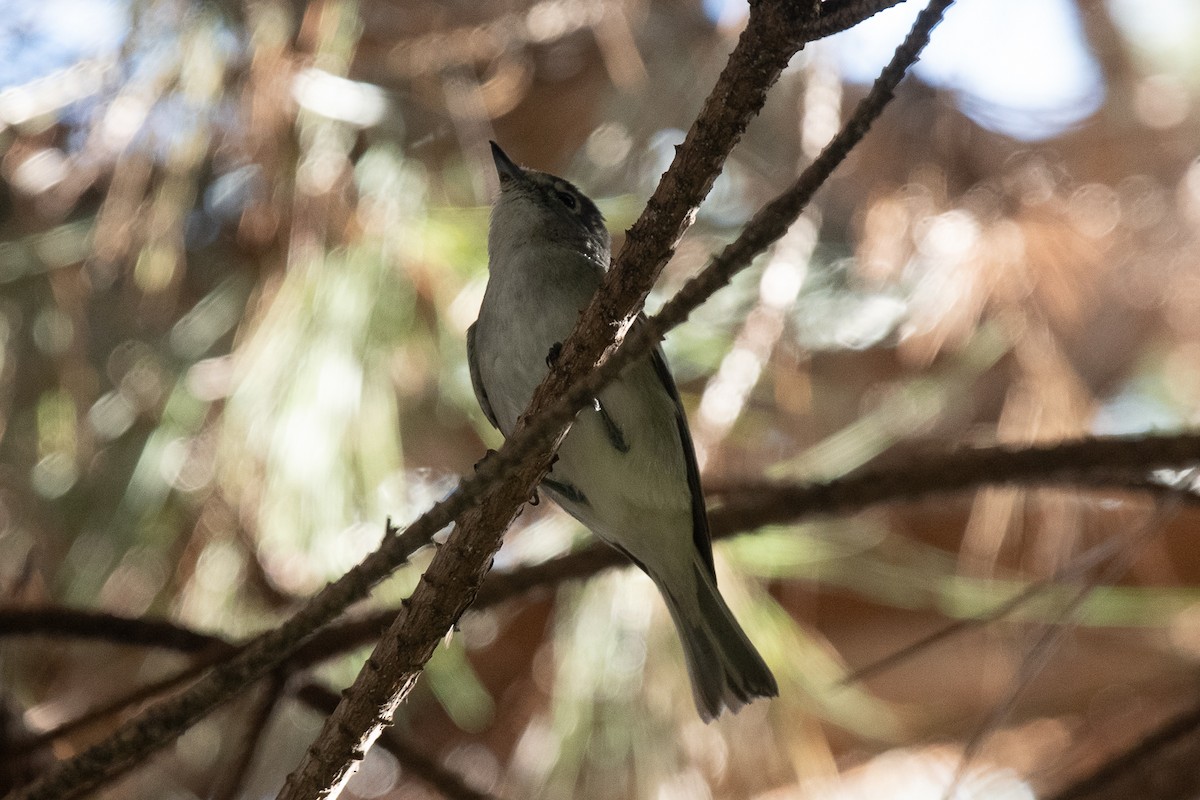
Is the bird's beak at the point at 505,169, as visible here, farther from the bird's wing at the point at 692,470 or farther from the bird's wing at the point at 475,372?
the bird's wing at the point at 692,470

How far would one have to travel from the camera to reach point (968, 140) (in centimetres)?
445

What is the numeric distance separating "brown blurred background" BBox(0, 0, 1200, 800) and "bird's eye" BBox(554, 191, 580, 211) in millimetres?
398

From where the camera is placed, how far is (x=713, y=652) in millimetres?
2949

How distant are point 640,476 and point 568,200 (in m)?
0.89

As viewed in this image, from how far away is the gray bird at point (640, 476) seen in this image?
2875mm

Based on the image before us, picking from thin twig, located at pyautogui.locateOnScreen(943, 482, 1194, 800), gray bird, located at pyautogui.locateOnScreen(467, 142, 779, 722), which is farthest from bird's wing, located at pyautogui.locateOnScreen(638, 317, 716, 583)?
thin twig, located at pyautogui.locateOnScreen(943, 482, 1194, 800)

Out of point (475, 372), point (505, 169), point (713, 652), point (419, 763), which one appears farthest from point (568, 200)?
point (419, 763)

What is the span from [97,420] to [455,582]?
8.99 ft

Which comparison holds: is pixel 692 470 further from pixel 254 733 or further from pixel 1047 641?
pixel 254 733

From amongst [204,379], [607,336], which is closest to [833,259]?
[204,379]

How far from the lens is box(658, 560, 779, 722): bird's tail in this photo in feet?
9.53

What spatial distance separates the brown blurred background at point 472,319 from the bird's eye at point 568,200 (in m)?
0.40

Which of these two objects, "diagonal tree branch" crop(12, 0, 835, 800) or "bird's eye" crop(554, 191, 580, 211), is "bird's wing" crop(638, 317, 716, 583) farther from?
"diagonal tree branch" crop(12, 0, 835, 800)

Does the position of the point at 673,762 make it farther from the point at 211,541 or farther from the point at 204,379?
the point at 204,379
